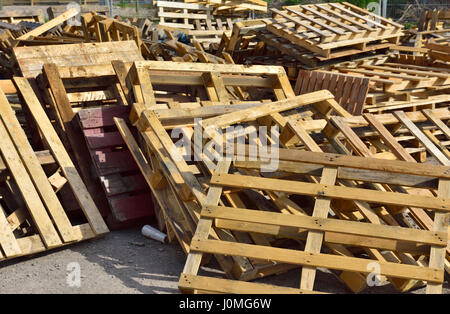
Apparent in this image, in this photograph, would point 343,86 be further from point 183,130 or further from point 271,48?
point 183,130

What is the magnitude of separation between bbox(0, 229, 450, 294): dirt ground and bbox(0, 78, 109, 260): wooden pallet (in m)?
0.12

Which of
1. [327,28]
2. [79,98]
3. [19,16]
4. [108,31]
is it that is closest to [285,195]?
[79,98]

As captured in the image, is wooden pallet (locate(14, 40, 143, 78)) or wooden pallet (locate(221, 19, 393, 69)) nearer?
wooden pallet (locate(14, 40, 143, 78))

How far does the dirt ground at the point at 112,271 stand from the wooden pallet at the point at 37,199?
12 cm

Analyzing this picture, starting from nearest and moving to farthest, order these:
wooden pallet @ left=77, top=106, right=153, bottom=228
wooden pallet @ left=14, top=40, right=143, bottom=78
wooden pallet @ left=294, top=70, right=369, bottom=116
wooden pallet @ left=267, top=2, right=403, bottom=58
→ 1. wooden pallet @ left=77, top=106, right=153, bottom=228
2. wooden pallet @ left=14, top=40, right=143, bottom=78
3. wooden pallet @ left=294, top=70, right=369, bottom=116
4. wooden pallet @ left=267, top=2, right=403, bottom=58

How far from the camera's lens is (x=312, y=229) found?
382cm

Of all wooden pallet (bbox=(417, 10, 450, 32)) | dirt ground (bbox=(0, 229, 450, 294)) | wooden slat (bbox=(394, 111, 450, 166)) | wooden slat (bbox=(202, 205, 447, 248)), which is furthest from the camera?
wooden pallet (bbox=(417, 10, 450, 32))

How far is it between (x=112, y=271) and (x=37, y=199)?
104 cm

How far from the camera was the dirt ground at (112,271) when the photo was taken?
397 cm

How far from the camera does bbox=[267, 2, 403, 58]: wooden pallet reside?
7.75m

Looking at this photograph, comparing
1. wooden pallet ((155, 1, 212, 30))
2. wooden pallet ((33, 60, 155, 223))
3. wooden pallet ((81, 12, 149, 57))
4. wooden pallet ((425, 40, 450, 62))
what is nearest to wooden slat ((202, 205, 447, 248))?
wooden pallet ((33, 60, 155, 223))

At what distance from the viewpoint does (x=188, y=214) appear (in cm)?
443

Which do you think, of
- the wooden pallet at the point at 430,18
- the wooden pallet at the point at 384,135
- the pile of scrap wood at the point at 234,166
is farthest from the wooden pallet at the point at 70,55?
the wooden pallet at the point at 430,18

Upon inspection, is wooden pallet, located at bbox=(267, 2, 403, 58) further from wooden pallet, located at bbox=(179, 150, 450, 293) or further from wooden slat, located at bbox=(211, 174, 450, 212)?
wooden slat, located at bbox=(211, 174, 450, 212)
